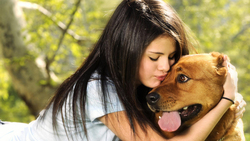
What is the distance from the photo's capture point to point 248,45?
10.2 metres

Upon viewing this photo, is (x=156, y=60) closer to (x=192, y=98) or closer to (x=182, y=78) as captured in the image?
(x=182, y=78)

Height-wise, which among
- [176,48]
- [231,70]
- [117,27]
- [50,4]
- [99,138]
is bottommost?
[99,138]

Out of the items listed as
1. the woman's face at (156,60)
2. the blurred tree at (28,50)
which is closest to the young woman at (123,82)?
the woman's face at (156,60)

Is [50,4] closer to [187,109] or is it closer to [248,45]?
[187,109]

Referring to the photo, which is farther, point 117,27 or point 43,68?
point 43,68

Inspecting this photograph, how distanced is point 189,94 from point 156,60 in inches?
16.1

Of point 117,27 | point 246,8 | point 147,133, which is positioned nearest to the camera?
point 147,133

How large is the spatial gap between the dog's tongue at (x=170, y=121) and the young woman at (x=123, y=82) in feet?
0.26

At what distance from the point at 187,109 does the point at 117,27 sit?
960mm

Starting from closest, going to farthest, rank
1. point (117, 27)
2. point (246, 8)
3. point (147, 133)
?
point (147, 133)
point (117, 27)
point (246, 8)

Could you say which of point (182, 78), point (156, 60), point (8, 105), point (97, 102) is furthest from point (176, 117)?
point (8, 105)

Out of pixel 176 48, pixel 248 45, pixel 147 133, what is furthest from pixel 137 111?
pixel 248 45

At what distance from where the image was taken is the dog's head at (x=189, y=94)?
2.23 m

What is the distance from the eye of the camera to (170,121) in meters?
2.23
